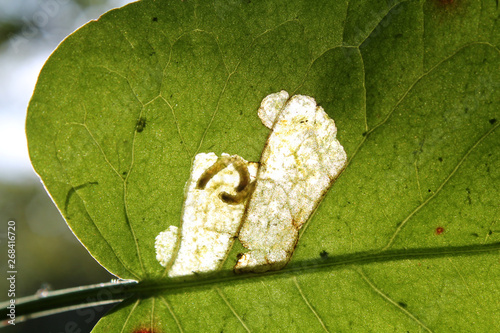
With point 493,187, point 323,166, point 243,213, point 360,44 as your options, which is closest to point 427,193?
point 493,187

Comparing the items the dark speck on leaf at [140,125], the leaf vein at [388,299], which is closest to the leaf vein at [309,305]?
the leaf vein at [388,299]

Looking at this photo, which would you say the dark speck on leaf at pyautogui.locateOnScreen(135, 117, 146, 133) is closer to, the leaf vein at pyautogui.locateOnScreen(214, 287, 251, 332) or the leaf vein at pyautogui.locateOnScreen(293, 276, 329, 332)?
the leaf vein at pyautogui.locateOnScreen(214, 287, 251, 332)

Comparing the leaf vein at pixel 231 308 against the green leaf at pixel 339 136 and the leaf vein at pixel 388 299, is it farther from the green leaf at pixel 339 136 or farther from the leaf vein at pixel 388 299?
the leaf vein at pixel 388 299

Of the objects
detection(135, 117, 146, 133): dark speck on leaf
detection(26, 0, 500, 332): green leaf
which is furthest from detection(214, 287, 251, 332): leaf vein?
detection(135, 117, 146, 133): dark speck on leaf

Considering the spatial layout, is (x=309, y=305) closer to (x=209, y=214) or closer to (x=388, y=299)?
(x=388, y=299)

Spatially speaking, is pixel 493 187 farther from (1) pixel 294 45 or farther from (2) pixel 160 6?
(2) pixel 160 6

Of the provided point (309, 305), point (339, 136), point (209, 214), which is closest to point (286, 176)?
point (339, 136)
